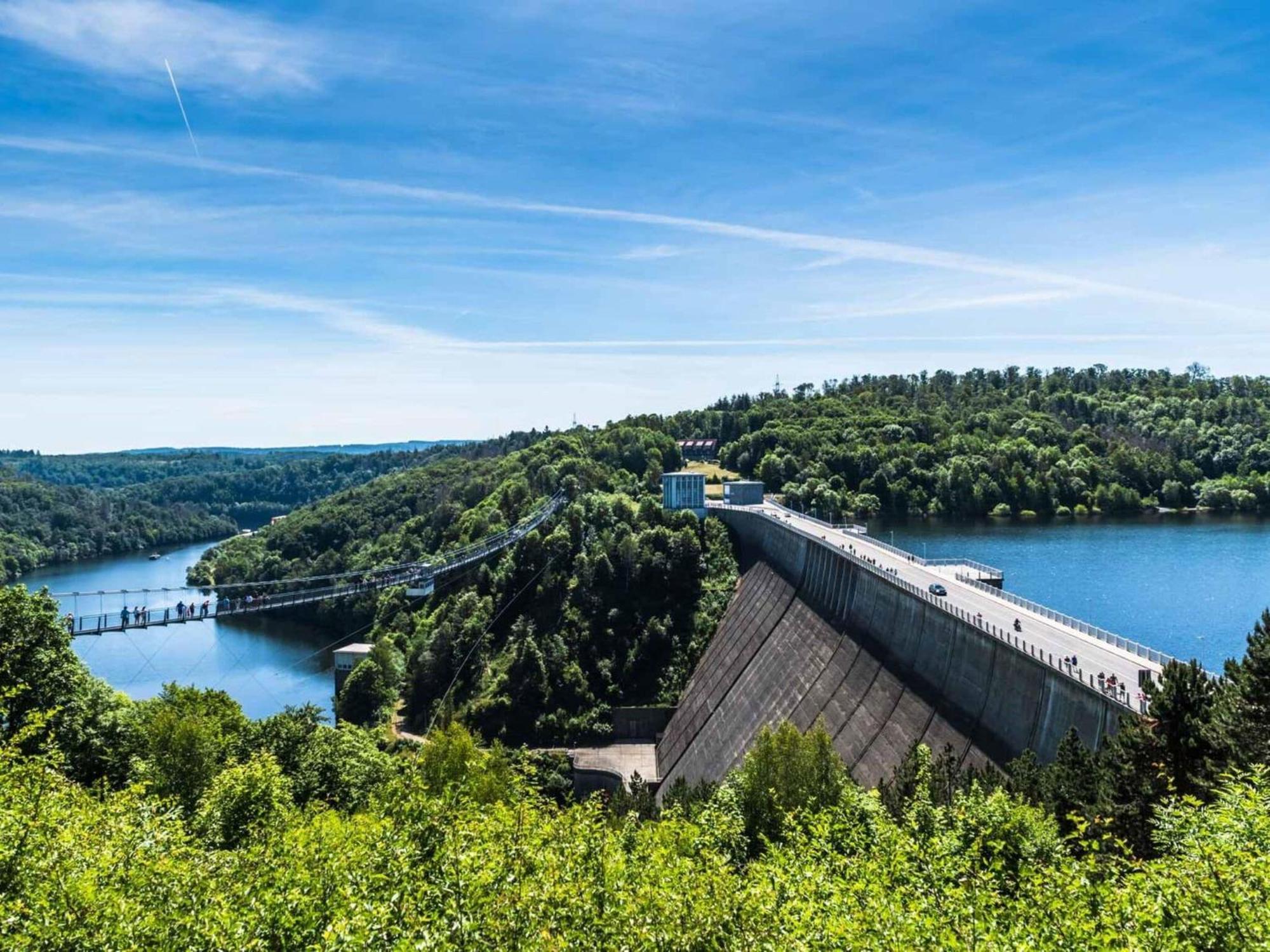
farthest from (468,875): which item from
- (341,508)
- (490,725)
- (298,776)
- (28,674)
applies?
(341,508)

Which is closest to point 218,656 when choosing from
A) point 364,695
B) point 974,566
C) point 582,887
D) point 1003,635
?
point 364,695

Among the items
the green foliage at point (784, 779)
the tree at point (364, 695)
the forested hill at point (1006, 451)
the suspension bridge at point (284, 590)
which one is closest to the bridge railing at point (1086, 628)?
the green foliage at point (784, 779)

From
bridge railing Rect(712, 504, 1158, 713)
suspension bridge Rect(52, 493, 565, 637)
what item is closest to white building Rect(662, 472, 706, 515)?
suspension bridge Rect(52, 493, 565, 637)

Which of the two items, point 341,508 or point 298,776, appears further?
point 341,508

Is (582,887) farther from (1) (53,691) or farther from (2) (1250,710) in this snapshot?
(1) (53,691)

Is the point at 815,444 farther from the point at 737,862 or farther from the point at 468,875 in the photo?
the point at 468,875
